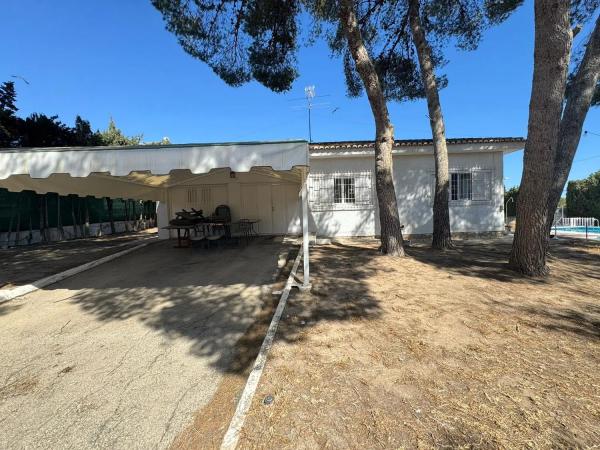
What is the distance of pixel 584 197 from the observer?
19.5 metres

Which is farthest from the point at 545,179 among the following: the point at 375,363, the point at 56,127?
the point at 56,127

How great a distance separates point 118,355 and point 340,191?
30.9 ft

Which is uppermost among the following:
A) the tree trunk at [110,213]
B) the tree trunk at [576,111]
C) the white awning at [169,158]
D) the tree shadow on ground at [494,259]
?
the tree trunk at [576,111]

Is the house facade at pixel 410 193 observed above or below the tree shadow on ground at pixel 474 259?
above

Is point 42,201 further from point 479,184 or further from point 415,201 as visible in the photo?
point 479,184

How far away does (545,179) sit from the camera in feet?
17.6

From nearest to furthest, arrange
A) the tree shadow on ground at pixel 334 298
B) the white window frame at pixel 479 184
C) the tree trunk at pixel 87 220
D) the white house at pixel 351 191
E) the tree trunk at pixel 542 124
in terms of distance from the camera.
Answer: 1. the tree shadow on ground at pixel 334 298
2. the tree trunk at pixel 542 124
3. the white house at pixel 351 191
4. the white window frame at pixel 479 184
5. the tree trunk at pixel 87 220

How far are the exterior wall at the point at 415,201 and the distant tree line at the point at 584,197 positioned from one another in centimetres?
1205

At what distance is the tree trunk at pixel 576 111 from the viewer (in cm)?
645

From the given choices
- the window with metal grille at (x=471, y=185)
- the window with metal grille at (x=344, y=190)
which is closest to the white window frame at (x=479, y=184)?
the window with metal grille at (x=471, y=185)

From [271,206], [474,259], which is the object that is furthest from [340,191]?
[474,259]

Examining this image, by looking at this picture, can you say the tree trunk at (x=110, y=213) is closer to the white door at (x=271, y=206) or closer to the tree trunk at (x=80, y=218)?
the tree trunk at (x=80, y=218)

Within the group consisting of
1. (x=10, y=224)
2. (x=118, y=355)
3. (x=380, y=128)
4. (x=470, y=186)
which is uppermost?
(x=380, y=128)

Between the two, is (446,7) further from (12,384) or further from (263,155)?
(12,384)
